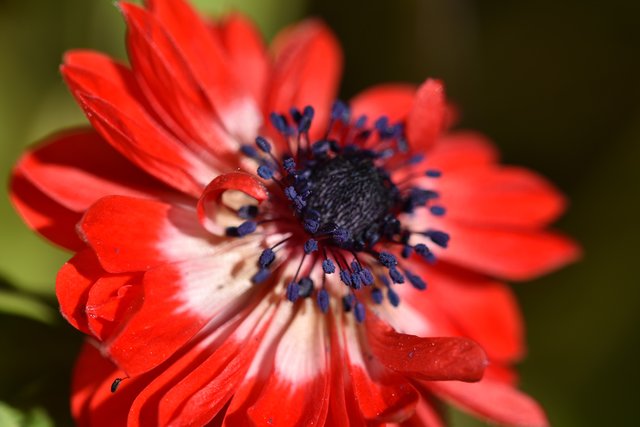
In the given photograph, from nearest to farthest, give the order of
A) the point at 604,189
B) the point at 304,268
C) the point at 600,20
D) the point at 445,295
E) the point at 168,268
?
the point at 168,268 → the point at 304,268 → the point at 445,295 → the point at 604,189 → the point at 600,20

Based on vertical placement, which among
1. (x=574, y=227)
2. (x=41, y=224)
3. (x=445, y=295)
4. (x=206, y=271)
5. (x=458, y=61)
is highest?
(x=458, y=61)

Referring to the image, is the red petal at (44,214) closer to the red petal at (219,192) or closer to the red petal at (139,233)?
the red petal at (139,233)

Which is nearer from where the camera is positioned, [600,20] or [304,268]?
[304,268]

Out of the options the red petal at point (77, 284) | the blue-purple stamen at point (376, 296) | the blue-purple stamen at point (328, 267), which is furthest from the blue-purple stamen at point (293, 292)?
the red petal at point (77, 284)

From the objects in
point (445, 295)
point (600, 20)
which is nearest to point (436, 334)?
point (445, 295)

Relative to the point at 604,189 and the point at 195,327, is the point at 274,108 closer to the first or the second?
the point at 195,327

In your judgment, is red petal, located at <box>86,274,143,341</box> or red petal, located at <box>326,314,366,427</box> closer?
red petal, located at <box>86,274,143,341</box>

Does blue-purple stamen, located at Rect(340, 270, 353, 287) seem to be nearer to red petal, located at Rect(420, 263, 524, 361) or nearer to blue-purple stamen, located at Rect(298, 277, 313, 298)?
blue-purple stamen, located at Rect(298, 277, 313, 298)

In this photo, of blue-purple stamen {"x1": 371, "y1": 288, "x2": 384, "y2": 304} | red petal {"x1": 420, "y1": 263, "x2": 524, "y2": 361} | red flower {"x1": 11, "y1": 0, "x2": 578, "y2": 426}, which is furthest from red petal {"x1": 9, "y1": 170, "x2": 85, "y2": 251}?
red petal {"x1": 420, "y1": 263, "x2": 524, "y2": 361}
